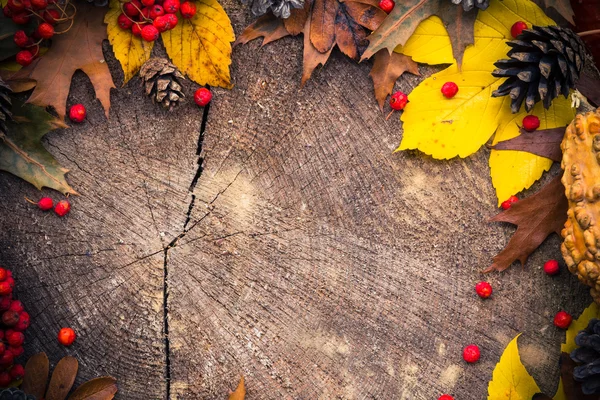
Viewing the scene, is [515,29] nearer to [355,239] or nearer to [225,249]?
[355,239]

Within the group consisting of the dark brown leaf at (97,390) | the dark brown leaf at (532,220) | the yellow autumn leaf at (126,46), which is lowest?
the dark brown leaf at (97,390)

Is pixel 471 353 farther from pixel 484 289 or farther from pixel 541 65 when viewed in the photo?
pixel 541 65

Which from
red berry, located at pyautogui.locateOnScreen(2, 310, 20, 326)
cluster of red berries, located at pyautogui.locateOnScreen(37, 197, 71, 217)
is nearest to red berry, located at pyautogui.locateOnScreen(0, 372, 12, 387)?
red berry, located at pyautogui.locateOnScreen(2, 310, 20, 326)

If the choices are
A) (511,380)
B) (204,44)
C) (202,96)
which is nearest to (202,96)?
(202,96)

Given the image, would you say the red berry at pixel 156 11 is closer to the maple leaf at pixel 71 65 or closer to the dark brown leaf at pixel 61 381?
the maple leaf at pixel 71 65

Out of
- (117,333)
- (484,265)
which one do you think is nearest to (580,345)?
(484,265)

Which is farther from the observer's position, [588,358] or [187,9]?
[187,9]

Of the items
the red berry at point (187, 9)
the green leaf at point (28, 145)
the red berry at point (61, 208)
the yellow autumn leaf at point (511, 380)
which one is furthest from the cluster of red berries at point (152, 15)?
the yellow autumn leaf at point (511, 380)
